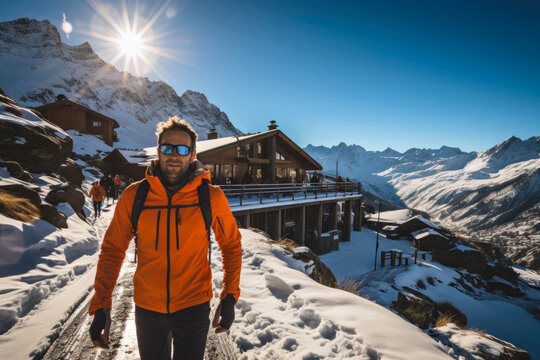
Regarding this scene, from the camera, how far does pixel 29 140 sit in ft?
32.7

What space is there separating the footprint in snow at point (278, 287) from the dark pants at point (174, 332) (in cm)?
284

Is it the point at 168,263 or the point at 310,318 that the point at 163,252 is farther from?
the point at 310,318

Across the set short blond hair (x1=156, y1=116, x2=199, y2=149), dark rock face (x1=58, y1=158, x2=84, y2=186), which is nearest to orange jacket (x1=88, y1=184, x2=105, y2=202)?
dark rock face (x1=58, y1=158, x2=84, y2=186)

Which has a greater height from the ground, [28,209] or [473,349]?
[28,209]

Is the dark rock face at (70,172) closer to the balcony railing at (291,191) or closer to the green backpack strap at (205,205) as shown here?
the balcony railing at (291,191)

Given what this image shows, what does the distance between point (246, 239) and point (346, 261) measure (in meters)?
13.3

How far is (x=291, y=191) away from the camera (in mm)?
18469

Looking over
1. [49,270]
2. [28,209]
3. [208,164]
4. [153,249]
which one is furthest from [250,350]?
[208,164]

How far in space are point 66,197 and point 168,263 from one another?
1064 cm

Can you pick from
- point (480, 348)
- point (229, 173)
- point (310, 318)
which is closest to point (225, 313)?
point (310, 318)

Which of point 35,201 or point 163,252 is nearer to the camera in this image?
point 163,252

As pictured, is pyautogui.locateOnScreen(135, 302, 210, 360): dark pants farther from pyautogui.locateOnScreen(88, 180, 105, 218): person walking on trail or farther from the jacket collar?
pyautogui.locateOnScreen(88, 180, 105, 218): person walking on trail

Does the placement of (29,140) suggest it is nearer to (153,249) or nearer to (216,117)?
(153,249)

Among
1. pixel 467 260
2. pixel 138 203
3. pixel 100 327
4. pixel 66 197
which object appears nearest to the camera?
pixel 100 327
